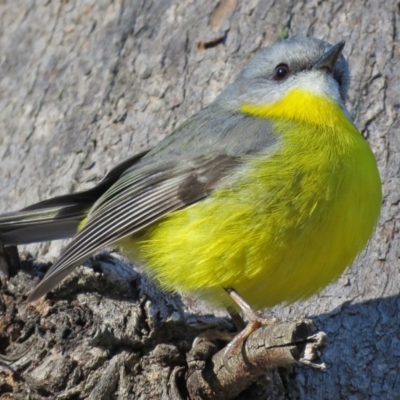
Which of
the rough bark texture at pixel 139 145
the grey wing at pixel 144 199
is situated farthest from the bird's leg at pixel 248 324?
the grey wing at pixel 144 199

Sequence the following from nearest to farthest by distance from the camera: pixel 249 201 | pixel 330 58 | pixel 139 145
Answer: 1. pixel 249 201
2. pixel 330 58
3. pixel 139 145

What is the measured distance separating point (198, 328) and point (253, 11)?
2.61 meters

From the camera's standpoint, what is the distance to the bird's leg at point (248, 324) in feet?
13.6

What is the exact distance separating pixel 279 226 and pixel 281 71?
1.35 meters

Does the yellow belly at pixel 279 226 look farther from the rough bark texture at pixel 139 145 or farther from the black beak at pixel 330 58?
the black beak at pixel 330 58

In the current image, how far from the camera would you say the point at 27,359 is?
4.42m

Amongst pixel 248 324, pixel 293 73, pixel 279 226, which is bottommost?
pixel 248 324

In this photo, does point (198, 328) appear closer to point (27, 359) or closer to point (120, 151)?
point (27, 359)

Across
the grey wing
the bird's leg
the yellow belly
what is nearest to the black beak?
the yellow belly

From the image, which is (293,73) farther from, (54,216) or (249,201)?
(54,216)

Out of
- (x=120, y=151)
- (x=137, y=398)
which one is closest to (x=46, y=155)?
(x=120, y=151)

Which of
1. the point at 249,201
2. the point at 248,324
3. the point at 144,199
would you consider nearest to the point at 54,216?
the point at 144,199

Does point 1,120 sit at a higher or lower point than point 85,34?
lower

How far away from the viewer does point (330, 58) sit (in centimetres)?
512
